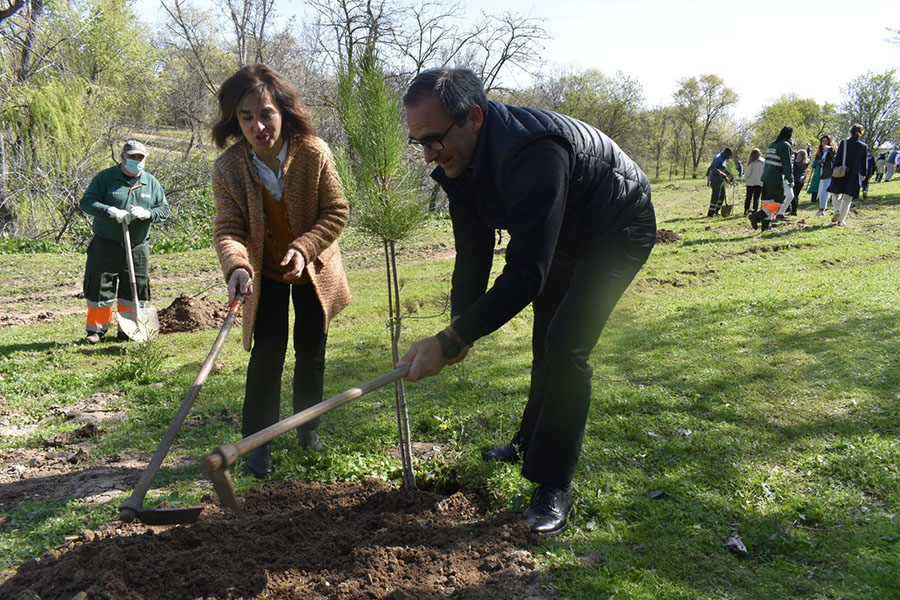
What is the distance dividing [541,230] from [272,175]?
1667mm

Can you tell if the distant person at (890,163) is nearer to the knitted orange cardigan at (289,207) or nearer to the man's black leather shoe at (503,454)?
the man's black leather shoe at (503,454)

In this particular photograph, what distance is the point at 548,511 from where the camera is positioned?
8.98 feet

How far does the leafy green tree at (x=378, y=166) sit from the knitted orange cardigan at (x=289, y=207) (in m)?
0.12

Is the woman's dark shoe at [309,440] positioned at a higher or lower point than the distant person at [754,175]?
lower

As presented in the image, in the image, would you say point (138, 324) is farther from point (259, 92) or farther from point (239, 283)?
point (259, 92)

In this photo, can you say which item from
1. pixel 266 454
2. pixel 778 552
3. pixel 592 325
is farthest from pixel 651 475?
pixel 266 454

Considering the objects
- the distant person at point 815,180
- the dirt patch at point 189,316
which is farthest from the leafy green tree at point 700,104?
the dirt patch at point 189,316

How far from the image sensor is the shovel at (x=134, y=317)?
6406 mm

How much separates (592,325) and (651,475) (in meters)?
1.09

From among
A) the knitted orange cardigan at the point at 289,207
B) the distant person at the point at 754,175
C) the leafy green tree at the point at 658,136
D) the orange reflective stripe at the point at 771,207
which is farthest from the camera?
the leafy green tree at the point at 658,136

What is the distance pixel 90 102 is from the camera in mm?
15977

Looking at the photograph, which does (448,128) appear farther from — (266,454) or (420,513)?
(266,454)

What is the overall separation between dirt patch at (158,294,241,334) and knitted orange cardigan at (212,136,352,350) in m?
4.47

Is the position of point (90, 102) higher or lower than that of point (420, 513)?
higher
